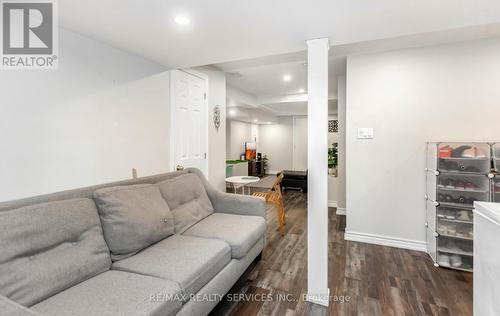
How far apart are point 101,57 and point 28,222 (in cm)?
151

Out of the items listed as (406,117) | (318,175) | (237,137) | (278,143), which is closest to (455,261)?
(406,117)

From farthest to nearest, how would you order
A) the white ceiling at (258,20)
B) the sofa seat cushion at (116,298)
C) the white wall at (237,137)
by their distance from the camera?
the white wall at (237,137)
the white ceiling at (258,20)
the sofa seat cushion at (116,298)

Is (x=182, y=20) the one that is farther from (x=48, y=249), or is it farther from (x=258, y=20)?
(x=48, y=249)

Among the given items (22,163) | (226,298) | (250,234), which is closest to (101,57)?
(22,163)

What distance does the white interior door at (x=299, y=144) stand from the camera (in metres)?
9.11

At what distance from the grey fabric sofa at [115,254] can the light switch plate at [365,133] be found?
1.84 meters

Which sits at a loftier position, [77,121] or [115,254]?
[77,121]

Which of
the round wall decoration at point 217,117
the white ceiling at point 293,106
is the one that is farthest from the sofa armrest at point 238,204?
the white ceiling at point 293,106

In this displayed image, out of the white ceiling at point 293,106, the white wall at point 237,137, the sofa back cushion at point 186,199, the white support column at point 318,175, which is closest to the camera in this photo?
the white support column at point 318,175

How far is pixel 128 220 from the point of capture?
5.43ft

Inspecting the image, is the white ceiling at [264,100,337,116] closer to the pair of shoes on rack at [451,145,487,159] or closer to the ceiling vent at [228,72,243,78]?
the ceiling vent at [228,72,243,78]

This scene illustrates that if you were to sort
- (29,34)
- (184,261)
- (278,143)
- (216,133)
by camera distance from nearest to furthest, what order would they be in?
1. (184,261)
2. (29,34)
3. (216,133)
4. (278,143)

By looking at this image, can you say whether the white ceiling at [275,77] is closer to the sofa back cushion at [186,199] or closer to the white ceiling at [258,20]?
the white ceiling at [258,20]

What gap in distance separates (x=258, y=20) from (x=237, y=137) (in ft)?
24.2
